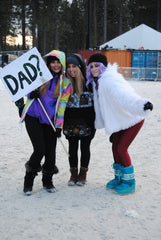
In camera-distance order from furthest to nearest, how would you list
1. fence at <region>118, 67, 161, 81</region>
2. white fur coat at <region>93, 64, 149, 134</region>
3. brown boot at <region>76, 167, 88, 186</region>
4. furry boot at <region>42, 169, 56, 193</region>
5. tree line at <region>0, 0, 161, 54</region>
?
1. tree line at <region>0, 0, 161, 54</region>
2. fence at <region>118, 67, 161, 81</region>
3. brown boot at <region>76, 167, 88, 186</region>
4. furry boot at <region>42, 169, 56, 193</region>
5. white fur coat at <region>93, 64, 149, 134</region>

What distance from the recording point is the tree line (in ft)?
102

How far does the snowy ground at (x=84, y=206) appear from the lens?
2672 millimetres

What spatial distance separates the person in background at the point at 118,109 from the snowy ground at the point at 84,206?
30 cm

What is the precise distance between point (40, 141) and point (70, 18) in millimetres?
47910

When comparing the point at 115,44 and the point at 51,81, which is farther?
the point at 115,44

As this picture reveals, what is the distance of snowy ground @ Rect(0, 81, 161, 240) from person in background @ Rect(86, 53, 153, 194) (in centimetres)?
30

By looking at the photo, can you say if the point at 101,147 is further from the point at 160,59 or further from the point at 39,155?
the point at 160,59

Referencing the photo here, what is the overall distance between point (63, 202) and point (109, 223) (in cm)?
66

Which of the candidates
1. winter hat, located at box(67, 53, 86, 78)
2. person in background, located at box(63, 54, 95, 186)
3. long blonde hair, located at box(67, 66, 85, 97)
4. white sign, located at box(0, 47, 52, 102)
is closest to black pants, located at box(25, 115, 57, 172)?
person in background, located at box(63, 54, 95, 186)

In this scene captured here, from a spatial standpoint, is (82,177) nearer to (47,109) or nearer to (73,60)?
(47,109)

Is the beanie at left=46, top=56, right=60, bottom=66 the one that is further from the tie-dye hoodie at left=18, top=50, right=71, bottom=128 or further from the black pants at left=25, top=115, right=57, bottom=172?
the black pants at left=25, top=115, right=57, bottom=172

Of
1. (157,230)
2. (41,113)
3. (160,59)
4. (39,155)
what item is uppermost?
(160,59)

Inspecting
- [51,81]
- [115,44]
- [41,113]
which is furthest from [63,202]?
[115,44]

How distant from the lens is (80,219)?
2912 mm
